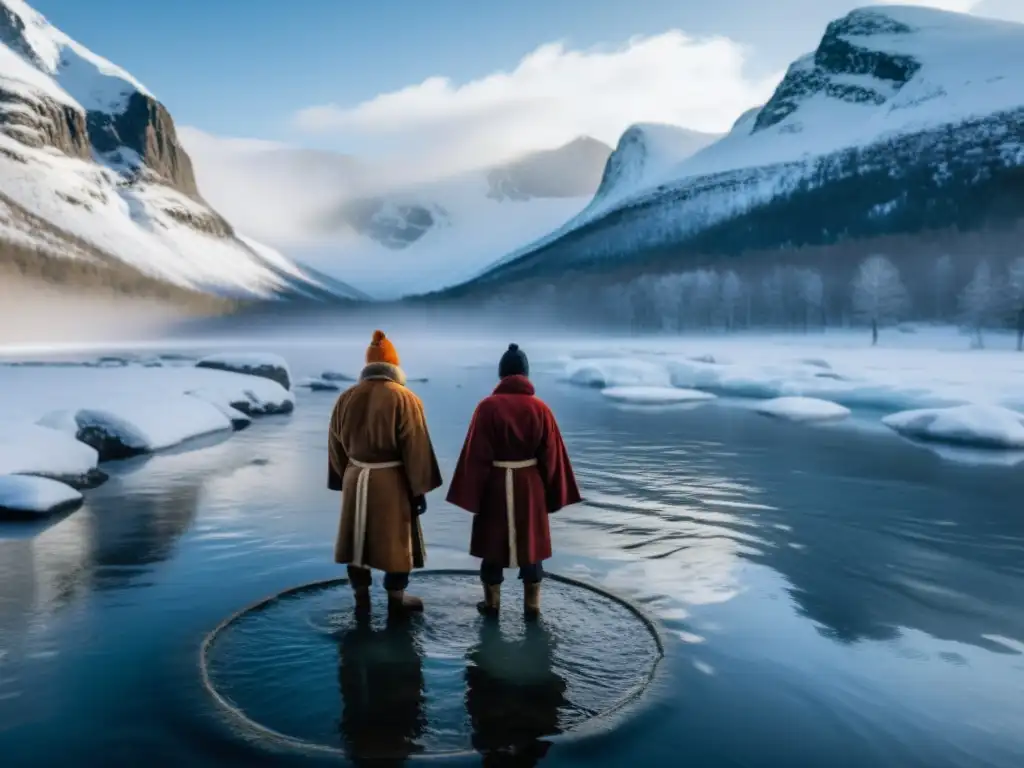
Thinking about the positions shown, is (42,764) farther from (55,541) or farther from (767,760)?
(55,541)

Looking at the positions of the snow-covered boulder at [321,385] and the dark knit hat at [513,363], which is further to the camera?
the snow-covered boulder at [321,385]

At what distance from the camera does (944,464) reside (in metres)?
17.0

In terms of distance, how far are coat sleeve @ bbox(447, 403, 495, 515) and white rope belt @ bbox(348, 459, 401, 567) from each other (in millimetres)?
618

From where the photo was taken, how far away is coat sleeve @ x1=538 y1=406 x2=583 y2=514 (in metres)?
6.78

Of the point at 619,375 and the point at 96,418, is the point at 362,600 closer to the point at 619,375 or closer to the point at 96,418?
the point at 96,418

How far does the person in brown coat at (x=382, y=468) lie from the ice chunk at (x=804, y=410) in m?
21.2

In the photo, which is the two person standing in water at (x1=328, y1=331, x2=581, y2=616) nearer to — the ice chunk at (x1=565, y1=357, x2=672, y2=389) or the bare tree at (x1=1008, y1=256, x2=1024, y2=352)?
the ice chunk at (x1=565, y1=357, x2=672, y2=389)

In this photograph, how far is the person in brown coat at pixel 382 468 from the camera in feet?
21.8

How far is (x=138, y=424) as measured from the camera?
18797mm

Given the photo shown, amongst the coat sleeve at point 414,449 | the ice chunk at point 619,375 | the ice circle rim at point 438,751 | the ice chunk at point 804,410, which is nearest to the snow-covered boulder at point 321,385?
the ice chunk at point 619,375

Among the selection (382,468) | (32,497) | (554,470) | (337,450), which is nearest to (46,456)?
(32,497)

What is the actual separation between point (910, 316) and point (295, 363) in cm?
6969

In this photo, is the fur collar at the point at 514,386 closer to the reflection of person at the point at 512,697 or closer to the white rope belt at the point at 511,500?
the white rope belt at the point at 511,500

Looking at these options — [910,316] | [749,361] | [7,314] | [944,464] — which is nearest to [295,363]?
[749,361]
